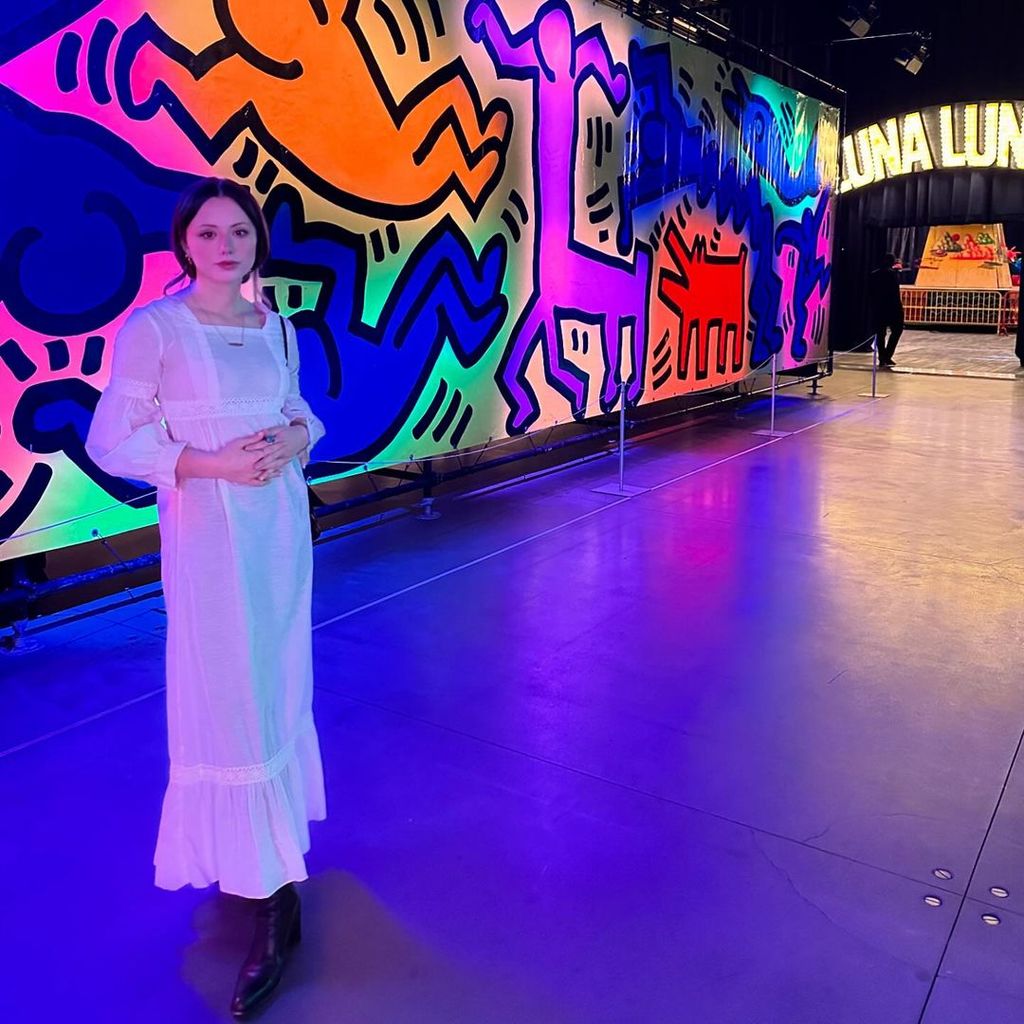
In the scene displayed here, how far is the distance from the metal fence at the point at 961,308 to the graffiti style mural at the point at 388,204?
15647 mm

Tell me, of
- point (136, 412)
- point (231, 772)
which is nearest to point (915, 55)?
point (136, 412)

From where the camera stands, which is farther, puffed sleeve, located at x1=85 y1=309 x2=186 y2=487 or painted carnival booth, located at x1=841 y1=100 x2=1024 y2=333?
painted carnival booth, located at x1=841 y1=100 x2=1024 y2=333

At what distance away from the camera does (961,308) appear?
2344cm

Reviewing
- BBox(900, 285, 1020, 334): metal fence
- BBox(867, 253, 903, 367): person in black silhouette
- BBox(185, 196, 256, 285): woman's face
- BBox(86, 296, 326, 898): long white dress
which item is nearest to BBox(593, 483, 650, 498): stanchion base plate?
BBox(86, 296, 326, 898): long white dress

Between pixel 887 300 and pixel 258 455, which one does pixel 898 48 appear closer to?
pixel 887 300

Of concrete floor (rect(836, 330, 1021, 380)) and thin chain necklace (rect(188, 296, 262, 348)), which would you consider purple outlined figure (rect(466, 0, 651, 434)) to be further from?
concrete floor (rect(836, 330, 1021, 380))

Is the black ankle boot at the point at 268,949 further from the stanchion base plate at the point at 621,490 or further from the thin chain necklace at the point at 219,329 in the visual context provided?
the stanchion base plate at the point at 621,490

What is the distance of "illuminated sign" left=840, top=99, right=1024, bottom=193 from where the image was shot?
13.0 meters

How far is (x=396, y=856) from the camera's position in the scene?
2488 mm

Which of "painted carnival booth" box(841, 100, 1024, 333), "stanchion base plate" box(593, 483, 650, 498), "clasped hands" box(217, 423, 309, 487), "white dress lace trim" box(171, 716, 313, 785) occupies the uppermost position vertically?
"painted carnival booth" box(841, 100, 1024, 333)

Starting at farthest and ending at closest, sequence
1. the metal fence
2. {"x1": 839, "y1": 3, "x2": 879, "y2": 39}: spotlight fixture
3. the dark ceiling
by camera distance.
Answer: the metal fence → the dark ceiling → {"x1": 839, "y1": 3, "x2": 879, "y2": 39}: spotlight fixture

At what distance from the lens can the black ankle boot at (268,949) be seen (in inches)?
76.5

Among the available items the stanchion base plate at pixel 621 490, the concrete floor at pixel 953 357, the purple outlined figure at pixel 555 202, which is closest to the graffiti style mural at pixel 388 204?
the purple outlined figure at pixel 555 202

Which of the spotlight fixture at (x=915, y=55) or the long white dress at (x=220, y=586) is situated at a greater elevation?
the spotlight fixture at (x=915, y=55)
